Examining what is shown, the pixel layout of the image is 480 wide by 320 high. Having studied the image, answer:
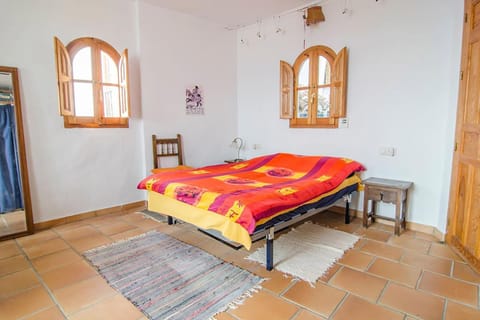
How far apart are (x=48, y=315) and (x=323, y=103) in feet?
11.6

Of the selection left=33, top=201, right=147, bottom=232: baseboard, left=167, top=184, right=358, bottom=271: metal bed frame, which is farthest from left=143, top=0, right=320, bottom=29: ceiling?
left=33, top=201, right=147, bottom=232: baseboard

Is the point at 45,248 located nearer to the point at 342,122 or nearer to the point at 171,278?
the point at 171,278

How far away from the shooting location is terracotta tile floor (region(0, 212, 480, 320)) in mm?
1800

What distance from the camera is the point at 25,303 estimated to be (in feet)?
6.25

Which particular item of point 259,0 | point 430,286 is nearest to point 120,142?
point 259,0

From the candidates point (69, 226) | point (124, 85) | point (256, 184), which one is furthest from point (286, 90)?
point (69, 226)

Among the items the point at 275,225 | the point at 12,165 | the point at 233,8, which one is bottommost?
the point at 275,225

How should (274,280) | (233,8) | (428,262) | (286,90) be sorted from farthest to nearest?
(286,90), (233,8), (428,262), (274,280)

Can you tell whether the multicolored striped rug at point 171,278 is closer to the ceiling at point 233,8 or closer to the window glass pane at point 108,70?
the window glass pane at point 108,70

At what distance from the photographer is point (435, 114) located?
2902mm

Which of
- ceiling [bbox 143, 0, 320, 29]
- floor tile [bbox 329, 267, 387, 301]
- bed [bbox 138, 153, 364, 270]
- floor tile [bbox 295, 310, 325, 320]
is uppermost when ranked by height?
ceiling [bbox 143, 0, 320, 29]

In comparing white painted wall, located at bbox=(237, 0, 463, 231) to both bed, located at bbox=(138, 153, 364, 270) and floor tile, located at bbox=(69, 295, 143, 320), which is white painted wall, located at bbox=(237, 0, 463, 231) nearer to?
bed, located at bbox=(138, 153, 364, 270)

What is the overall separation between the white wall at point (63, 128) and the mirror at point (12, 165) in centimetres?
9

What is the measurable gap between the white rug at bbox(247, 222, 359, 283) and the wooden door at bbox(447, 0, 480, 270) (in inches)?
35.7
